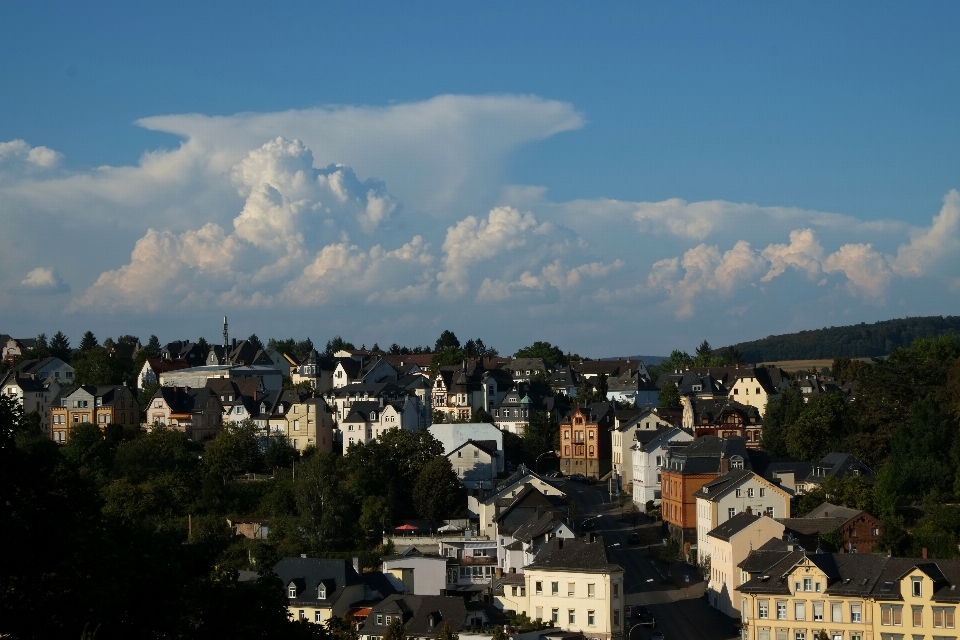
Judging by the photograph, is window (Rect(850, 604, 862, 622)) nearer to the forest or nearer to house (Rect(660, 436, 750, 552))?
the forest

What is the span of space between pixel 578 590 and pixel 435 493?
21052mm

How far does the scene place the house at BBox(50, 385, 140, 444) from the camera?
9144 centimetres

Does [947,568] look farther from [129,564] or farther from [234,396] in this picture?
[234,396]

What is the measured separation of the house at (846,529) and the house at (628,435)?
2492cm

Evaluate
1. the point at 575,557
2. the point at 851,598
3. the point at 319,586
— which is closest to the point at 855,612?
the point at 851,598

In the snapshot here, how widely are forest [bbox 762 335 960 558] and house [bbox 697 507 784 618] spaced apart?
5529mm

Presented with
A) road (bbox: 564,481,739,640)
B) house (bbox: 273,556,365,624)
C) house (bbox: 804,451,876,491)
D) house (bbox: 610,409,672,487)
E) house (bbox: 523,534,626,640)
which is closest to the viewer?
house (bbox: 523,534,626,640)

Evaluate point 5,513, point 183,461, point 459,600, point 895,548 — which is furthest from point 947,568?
point 183,461

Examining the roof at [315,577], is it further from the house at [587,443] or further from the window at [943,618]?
the house at [587,443]

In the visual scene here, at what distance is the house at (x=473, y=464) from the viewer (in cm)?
8150

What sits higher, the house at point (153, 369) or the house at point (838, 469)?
the house at point (153, 369)

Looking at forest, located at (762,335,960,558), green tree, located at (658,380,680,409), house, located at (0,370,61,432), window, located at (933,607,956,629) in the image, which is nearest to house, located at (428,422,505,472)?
forest, located at (762,335,960,558)

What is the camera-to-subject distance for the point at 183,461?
8062 cm

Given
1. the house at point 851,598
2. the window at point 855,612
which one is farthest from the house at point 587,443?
the window at point 855,612
